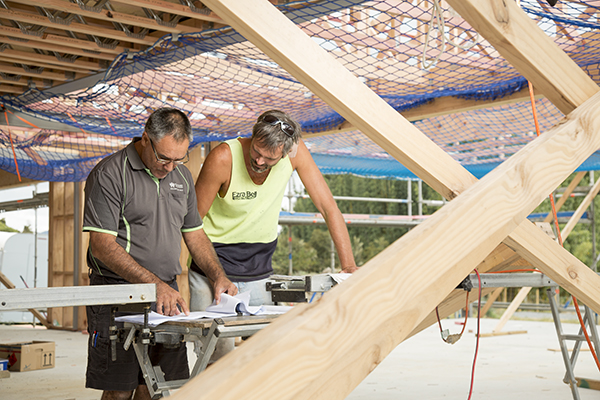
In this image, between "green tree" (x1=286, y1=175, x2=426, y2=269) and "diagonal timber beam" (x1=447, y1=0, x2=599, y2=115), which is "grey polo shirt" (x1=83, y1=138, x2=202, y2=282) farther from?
"green tree" (x1=286, y1=175, x2=426, y2=269)

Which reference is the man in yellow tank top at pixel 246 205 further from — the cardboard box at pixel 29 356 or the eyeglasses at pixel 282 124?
the cardboard box at pixel 29 356

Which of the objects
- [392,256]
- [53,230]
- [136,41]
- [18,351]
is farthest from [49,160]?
[392,256]

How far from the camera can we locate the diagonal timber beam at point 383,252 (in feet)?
3.68

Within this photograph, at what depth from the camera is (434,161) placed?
1.77m

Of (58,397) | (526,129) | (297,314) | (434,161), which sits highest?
(526,129)

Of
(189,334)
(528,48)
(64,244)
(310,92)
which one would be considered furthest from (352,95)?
(64,244)

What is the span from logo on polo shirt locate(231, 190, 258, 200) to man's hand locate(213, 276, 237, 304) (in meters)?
0.40

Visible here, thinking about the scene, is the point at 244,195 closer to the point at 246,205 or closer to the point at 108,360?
the point at 246,205

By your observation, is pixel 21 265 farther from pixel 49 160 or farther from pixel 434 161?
pixel 434 161

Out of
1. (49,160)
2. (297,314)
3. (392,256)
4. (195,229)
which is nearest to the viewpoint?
(297,314)

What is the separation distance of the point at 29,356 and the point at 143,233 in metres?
4.14

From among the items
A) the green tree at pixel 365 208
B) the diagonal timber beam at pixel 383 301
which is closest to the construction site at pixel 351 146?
the diagonal timber beam at pixel 383 301

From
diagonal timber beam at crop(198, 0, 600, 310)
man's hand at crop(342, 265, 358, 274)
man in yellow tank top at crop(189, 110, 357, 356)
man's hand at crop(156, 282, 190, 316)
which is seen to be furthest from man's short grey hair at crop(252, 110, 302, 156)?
diagonal timber beam at crop(198, 0, 600, 310)

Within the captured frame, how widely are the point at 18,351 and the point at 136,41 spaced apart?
138 inches
